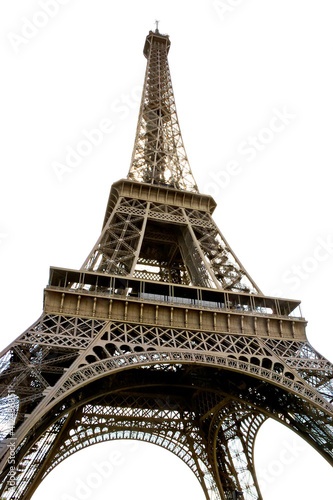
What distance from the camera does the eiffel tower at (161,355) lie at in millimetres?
17156

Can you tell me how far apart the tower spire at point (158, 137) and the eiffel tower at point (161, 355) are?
0.59ft

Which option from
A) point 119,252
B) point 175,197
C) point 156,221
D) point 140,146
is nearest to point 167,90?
point 140,146

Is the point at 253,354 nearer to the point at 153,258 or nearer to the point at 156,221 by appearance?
the point at 156,221

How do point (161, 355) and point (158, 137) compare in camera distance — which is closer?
point (161, 355)

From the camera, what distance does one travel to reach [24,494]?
24.2 m

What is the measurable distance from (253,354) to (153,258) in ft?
48.4

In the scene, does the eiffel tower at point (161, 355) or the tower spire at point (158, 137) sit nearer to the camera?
the eiffel tower at point (161, 355)

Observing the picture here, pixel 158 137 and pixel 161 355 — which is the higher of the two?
pixel 158 137

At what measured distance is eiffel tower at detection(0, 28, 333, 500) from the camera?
17156 millimetres

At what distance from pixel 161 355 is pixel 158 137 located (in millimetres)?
20231

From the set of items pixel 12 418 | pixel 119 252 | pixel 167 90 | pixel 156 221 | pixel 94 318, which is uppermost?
pixel 167 90

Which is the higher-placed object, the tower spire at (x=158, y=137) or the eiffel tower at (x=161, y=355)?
the tower spire at (x=158, y=137)

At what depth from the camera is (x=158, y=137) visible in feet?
110

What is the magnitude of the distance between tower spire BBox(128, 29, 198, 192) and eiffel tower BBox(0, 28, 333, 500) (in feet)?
0.59
